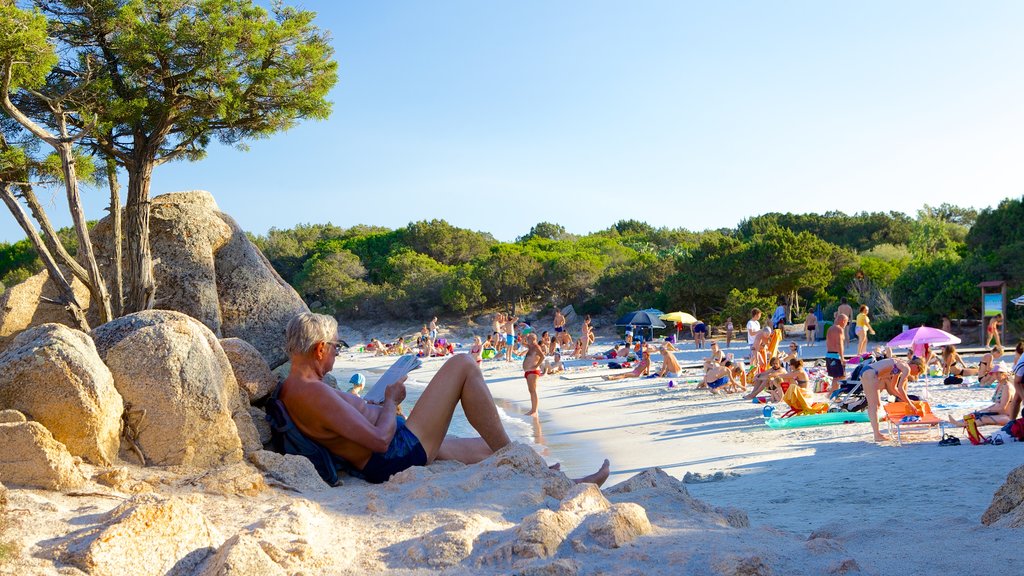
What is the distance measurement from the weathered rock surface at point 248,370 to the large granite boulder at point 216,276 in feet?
8.40

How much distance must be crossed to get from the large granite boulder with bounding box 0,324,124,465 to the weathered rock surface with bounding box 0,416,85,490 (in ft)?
0.76

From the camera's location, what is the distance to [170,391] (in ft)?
12.4

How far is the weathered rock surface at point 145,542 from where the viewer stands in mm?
2369

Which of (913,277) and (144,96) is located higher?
(144,96)

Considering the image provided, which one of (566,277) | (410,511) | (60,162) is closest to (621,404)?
(60,162)

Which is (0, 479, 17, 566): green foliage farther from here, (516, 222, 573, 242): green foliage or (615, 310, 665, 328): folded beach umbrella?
(516, 222, 573, 242): green foliage

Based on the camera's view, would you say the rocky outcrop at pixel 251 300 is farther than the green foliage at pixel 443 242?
No

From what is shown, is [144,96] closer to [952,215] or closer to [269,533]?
[269,533]

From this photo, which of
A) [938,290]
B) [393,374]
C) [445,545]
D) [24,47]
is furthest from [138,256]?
[938,290]

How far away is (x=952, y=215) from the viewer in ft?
172

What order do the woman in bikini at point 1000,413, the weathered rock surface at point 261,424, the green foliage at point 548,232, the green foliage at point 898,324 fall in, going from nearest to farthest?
the weathered rock surface at point 261,424 < the woman in bikini at point 1000,413 < the green foliage at point 898,324 < the green foliage at point 548,232

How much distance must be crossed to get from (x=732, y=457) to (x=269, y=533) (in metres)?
6.48

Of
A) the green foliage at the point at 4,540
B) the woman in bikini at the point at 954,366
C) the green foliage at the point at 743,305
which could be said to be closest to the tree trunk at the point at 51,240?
the green foliage at the point at 4,540

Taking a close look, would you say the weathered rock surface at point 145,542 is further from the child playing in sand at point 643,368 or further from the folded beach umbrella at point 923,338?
the child playing in sand at point 643,368
